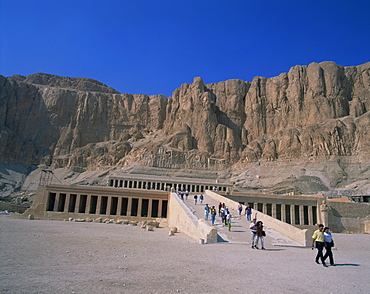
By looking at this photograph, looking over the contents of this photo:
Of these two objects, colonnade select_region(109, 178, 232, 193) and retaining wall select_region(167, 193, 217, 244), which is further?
colonnade select_region(109, 178, 232, 193)

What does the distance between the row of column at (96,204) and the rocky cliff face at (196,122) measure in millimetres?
42700

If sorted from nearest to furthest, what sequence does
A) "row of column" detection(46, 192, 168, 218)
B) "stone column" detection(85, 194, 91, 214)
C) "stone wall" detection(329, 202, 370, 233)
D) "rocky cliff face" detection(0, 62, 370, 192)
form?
"stone wall" detection(329, 202, 370, 233) → "stone column" detection(85, 194, 91, 214) → "row of column" detection(46, 192, 168, 218) → "rocky cliff face" detection(0, 62, 370, 192)

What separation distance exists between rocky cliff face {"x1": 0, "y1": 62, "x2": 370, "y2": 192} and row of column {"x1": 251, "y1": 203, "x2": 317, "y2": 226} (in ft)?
143

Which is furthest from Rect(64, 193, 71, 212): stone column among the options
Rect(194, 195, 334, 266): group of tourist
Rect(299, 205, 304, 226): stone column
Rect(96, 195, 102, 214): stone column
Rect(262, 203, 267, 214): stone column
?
Rect(299, 205, 304, 226): stone column

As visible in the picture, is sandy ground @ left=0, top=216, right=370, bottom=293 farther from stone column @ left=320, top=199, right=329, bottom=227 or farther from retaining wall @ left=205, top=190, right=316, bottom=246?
stone column @ left=320, top=199, right=329, bottom=227

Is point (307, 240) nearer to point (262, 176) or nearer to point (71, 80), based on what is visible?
point (262, 176)

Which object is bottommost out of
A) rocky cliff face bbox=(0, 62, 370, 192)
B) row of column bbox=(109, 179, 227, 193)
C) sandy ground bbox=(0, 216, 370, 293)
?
sandy ground bbox=(0, 216, 370, 293)

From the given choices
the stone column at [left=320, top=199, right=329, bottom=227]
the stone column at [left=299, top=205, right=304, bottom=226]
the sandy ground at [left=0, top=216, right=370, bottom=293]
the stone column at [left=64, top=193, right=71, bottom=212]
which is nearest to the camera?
the sandy ground at [left=0, top=216, right=370, bottom=293]

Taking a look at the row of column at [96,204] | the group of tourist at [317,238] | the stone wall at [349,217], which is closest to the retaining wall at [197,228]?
the group of tourist at [317,238]

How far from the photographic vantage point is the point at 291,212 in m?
42.8

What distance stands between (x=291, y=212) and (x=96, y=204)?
89.6ft

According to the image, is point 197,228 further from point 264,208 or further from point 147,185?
point 147,185

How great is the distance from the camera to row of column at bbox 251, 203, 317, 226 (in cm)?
4262

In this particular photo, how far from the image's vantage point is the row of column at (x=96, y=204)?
43.7m
